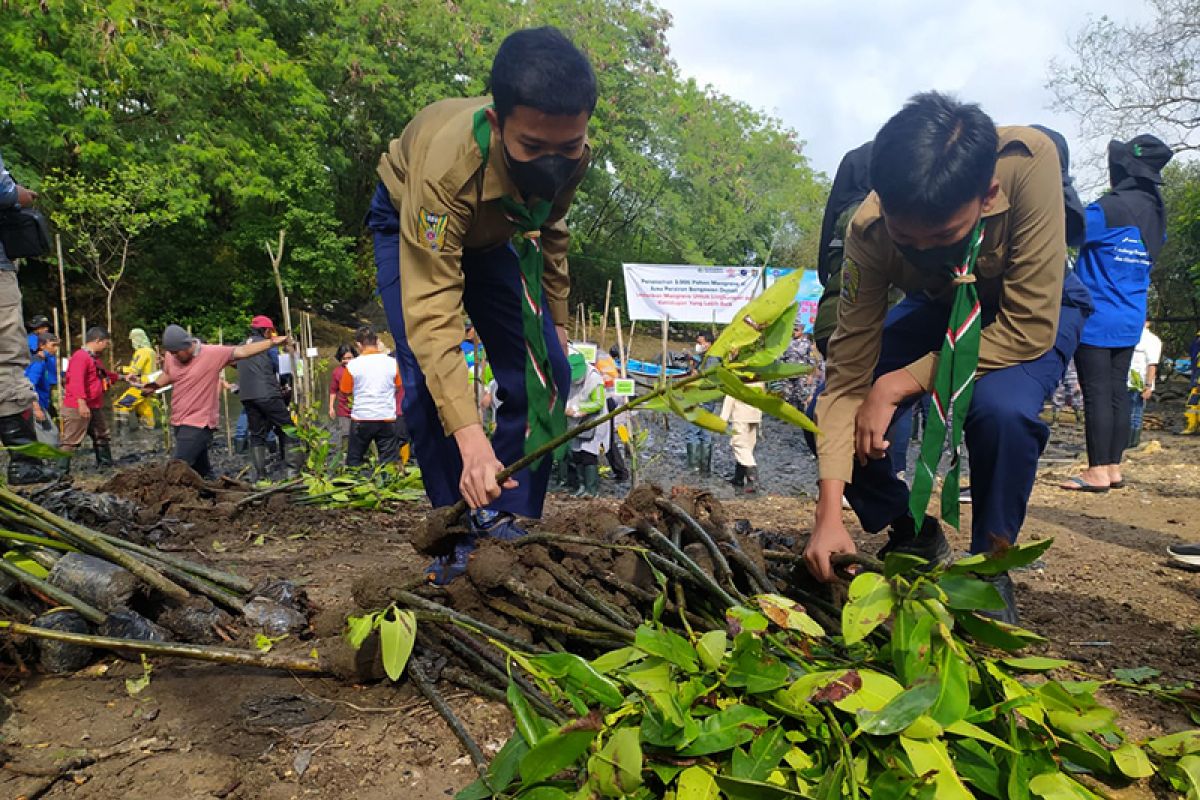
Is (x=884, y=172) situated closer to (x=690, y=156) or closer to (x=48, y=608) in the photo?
(x=48, y=608)

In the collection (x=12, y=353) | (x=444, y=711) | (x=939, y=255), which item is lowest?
(x=444, y=711)

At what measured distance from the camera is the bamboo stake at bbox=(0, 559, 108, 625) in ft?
6.50

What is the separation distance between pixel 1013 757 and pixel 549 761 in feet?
2.51

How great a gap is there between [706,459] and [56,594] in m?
7.59

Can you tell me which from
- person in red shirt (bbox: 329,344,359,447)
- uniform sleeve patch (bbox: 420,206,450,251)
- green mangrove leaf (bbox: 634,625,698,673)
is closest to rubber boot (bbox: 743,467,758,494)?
person in red shirt (bbox: 329,344,359,447)

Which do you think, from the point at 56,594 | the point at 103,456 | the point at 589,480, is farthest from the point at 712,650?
the point at 103,456

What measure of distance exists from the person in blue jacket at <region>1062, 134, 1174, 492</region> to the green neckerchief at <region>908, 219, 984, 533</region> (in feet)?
9.78

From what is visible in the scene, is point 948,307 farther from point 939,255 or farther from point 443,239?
point 443,239

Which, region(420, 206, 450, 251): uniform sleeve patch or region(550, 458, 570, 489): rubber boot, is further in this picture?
region(550, 458, 570, 489): rubber boot

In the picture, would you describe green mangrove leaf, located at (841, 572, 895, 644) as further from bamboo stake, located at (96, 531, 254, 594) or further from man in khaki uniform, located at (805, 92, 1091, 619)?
bamboo stake, located at (96, 531, 254, 594)

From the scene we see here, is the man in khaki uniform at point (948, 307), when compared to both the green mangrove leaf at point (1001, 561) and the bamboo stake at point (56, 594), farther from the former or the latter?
the bamboo stake at point (56, 594)

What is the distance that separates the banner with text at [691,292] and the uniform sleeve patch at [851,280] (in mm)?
7802

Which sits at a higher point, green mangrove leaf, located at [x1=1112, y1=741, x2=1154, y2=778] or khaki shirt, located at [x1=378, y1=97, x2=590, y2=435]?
khaki shirt, located at [x1=378, y1=97, x2=590, y2=435]

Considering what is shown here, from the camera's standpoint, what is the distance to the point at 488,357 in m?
2.94
